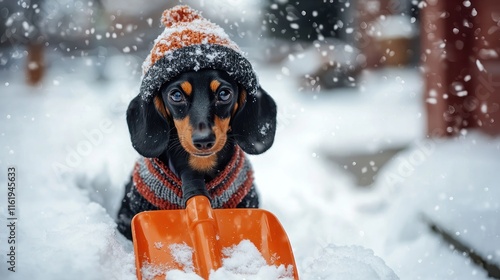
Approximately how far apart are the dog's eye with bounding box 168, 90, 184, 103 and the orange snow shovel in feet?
0.91

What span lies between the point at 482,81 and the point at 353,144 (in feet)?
3.48

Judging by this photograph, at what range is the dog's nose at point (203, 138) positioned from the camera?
1546 millimetres

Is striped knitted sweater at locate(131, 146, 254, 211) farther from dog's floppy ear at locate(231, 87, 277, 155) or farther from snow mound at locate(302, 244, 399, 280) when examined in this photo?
snow mound at locate(302, 244, 399, 280)

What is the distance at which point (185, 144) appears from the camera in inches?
65.0

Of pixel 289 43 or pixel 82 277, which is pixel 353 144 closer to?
pixel 82 277

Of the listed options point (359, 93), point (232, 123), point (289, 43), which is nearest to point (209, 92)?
point (232, 123)

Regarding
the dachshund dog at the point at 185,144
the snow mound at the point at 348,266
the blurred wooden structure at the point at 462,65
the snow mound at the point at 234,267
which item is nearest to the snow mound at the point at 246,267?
the snow mound at the point at 234,267

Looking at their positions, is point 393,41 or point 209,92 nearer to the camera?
point 209,92

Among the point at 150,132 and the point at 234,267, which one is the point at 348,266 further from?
the point at 150,132

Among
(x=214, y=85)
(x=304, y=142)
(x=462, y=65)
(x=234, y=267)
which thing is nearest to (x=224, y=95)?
(x=214, y=85)

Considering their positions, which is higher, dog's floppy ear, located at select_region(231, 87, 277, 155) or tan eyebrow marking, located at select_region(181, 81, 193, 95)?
tan eyebrow marking, located at select_region(181, 81, 193, 95)

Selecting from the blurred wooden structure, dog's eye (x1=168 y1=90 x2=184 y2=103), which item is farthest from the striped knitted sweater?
the blurred wooden structure

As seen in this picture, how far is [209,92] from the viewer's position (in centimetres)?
169

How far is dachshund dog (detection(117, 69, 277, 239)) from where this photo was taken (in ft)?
5.55
